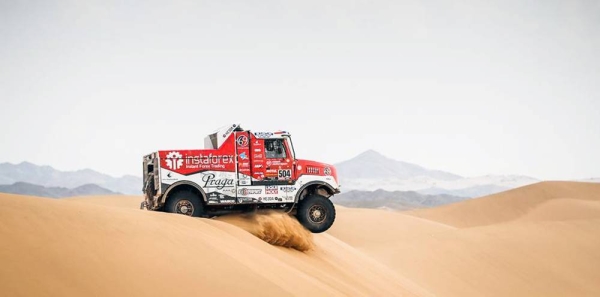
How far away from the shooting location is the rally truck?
14039 mm

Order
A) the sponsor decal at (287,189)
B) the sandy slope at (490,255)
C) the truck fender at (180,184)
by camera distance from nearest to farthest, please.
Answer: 1. the truck fender at (180,184)
2. the sponsor decal at (287,189)
3. the sandy slope at (490,255)

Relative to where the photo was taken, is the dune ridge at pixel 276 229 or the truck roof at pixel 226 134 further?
the truck roof at pixel 226 134

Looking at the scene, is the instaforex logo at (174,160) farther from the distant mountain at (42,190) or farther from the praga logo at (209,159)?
the distant mountain at (42,190)

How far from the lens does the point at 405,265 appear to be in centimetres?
2367

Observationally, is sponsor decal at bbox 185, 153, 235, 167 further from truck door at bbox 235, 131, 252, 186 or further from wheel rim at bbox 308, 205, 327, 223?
wheel rim at bbox 308, 205, 327, 223

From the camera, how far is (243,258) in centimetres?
853

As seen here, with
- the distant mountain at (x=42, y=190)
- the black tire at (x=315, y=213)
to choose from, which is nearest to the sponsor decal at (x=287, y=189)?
the black tire at (x=315, y=213)

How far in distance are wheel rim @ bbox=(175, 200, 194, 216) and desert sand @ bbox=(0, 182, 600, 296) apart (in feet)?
2.22

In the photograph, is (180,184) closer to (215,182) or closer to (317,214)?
(215,182)

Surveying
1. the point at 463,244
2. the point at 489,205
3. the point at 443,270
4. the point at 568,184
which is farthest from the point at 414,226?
the point at 568,184

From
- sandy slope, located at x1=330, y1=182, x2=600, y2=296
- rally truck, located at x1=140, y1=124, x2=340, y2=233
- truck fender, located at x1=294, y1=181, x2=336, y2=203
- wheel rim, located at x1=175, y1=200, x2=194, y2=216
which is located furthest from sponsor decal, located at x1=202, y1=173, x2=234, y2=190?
sandy slope, located at x1=330, y1=182, x2=600, y2=296

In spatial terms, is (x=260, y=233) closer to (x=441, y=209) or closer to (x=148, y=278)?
(x=148, y=278)

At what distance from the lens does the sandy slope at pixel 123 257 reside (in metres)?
5.52

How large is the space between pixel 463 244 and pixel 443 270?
159 inches
